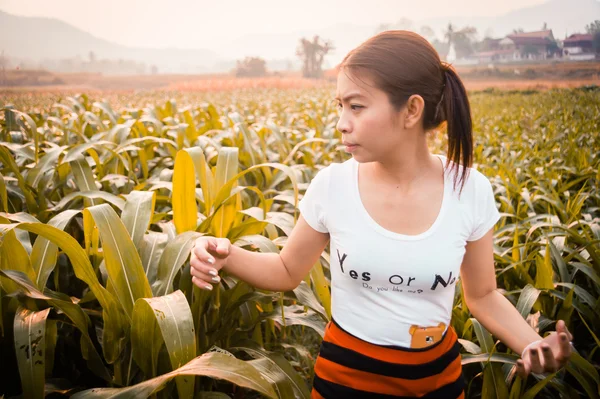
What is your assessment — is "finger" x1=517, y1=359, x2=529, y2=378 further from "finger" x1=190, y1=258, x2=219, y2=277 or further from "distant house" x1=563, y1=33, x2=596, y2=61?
"distant house" x1=563, y1=33, x2=596, y2=61

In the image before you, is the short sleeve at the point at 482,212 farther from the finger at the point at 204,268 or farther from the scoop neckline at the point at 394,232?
the finger at the point at 204,268

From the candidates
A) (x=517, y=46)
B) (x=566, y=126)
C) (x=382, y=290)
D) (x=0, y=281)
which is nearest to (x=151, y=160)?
(x=0, y=281)

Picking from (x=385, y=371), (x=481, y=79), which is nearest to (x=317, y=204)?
(x=385, y=371)

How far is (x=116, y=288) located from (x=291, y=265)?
423 millimetres

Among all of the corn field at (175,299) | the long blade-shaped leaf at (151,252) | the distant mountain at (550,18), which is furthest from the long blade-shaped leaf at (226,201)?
the distant mountain at (550,18)

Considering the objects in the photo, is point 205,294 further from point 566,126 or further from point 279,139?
point 566,126

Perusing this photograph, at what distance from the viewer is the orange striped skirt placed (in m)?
0.94

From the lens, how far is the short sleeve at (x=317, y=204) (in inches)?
38.8

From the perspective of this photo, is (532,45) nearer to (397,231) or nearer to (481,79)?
(481,79)

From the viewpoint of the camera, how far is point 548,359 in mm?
811

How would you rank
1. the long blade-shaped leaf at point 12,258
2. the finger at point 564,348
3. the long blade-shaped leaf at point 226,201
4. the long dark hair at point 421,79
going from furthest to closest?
the long blade-shaped leaf at point 226,201 < the long blade-shaped leaf at point 12,258 < the long dark hair at point 421,79 < the finger at point 564,348

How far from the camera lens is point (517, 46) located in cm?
379

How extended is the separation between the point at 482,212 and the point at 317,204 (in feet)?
1.17

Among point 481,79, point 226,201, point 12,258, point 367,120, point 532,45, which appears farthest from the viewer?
point 481,79
